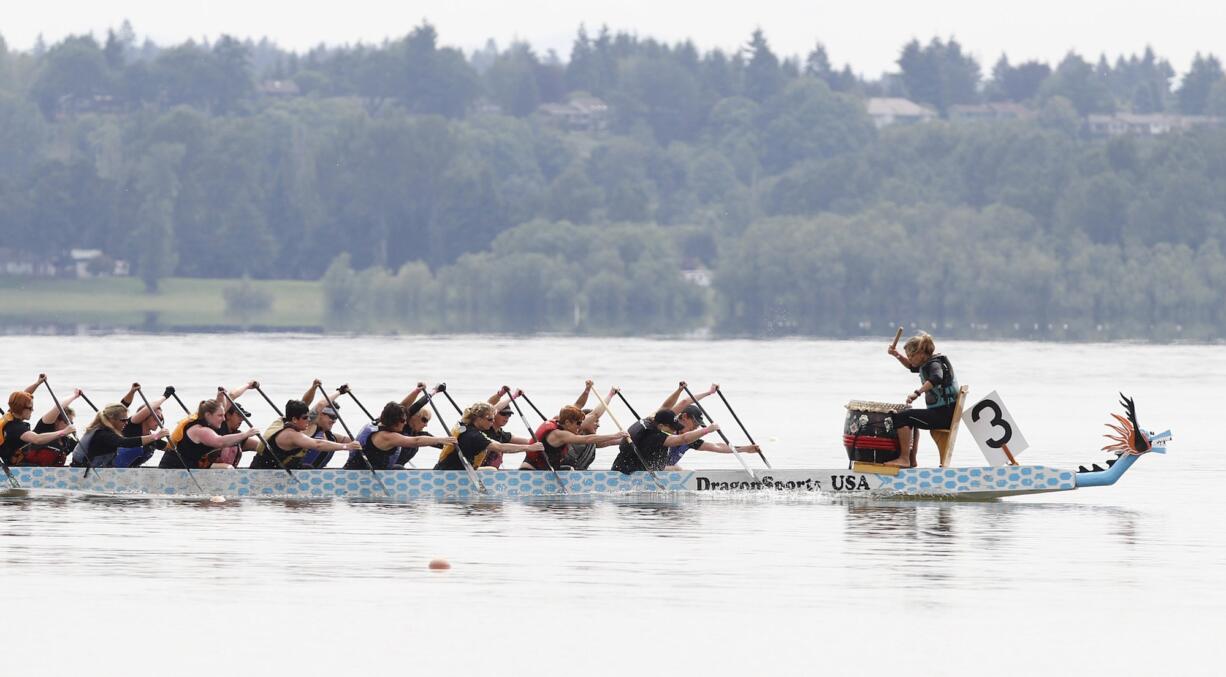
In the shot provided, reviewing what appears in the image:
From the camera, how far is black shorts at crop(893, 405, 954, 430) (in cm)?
2498

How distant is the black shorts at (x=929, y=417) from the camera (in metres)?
25.0

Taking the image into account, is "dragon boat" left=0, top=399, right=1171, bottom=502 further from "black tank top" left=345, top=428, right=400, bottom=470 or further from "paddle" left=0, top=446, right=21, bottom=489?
"black tank top" left=345, top=428, right=400, bottom=470

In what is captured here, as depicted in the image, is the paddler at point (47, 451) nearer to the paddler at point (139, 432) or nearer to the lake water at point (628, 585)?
the paddler at point (139, 432)

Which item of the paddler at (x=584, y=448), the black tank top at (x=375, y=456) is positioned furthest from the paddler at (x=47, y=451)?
the paddler at (x=584, y=448)

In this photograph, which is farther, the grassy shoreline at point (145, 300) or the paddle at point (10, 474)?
the grassy shoreline at point (145, 300)

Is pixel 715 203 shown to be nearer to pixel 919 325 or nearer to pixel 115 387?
pixel 919 325

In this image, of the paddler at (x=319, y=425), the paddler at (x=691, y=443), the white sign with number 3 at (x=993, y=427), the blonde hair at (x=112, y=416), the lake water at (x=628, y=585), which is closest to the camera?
the lake water at (x=628, y=585)

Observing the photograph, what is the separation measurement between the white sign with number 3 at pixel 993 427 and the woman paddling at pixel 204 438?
308 inches

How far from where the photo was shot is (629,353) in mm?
83438

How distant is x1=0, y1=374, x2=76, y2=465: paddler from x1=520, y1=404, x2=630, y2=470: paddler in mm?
5193

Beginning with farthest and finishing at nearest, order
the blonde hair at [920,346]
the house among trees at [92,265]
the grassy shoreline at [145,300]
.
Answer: the house among trees at [92,265] < the grassy shoreline at [145,300] < the blonde hair at [920,346]

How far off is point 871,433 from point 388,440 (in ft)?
17.3

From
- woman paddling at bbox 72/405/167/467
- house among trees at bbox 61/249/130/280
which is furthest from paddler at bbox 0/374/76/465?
house among trees at bbox 61/249/130/280

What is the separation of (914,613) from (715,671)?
2.71 meters
